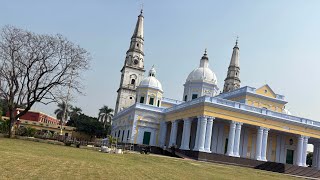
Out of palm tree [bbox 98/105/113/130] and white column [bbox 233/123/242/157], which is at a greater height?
palm tree [bbox 98/105/113/130]

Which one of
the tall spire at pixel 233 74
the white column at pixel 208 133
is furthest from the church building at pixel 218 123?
the tall spire at pixel 233 74

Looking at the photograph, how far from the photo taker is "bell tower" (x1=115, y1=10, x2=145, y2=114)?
66.6 m

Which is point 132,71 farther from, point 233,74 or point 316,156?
point 316,156

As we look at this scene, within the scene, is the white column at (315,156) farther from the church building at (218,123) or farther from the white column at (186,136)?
the white column at (186,136)

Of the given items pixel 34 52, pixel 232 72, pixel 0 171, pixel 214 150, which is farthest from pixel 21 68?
pixel 232 72

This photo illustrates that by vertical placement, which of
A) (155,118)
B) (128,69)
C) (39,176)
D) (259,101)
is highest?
(128,69)

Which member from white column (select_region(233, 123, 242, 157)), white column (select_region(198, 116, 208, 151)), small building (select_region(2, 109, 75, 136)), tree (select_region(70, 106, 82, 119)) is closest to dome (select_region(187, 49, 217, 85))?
white column (select_region(233, 123, 242, 157))

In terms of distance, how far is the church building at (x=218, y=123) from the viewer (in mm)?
38312

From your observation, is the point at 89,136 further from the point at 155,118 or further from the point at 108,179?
the point at 108,179

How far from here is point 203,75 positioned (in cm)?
5325

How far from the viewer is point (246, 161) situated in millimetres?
37719

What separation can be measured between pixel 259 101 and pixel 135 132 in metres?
16.6

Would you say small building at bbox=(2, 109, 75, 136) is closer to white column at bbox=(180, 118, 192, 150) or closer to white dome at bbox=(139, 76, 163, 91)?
white dome at bbox=(139, 76, 163, 91)

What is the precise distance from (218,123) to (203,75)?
12273 mm
